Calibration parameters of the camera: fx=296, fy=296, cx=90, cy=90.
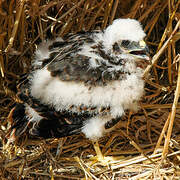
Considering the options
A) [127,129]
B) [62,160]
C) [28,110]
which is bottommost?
[62,160]

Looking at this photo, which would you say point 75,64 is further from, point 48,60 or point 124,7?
point 124,7

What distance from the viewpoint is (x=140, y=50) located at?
167cm

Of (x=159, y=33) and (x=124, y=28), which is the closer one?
(x=124, y=28)

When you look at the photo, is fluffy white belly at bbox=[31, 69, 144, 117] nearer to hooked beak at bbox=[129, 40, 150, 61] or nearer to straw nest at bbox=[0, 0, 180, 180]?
hooked beak at bbox=[129, 40, 150, 61]

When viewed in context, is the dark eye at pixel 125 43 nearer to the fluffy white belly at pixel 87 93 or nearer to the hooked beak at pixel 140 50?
the hooked beak at pixel 140 50

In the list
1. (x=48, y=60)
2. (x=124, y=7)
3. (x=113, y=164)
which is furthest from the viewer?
(x=124, y=7)

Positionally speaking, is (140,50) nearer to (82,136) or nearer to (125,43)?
(125,43)

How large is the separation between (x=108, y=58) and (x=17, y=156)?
37.6 inches

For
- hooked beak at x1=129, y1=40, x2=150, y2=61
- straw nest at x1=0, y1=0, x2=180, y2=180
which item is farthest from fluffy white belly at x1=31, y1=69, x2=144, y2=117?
straw nest at x1=0, y1=0, x2=180, y2=180

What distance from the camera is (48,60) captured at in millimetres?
1861

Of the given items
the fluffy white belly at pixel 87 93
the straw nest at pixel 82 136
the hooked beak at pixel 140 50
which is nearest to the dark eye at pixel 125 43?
the hooked beak at pixel 140 50

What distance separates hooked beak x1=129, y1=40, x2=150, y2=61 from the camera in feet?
5.40

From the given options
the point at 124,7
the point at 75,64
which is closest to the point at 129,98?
the point at 75,64

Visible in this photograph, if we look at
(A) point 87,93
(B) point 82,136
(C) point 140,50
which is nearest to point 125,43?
(C) point 140,50
